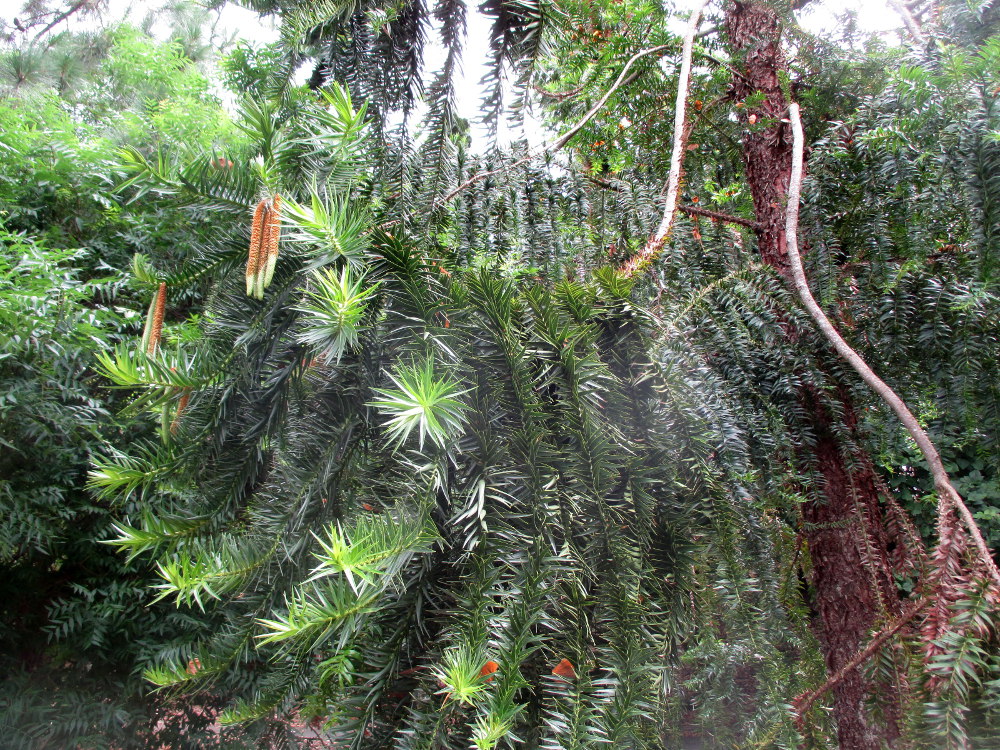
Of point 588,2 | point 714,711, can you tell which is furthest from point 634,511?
point 588,2

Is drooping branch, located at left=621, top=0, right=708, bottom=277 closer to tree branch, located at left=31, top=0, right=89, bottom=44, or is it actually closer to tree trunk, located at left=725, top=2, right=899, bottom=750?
tree trunk, located at left=725, top=2, right=899, bottom=750

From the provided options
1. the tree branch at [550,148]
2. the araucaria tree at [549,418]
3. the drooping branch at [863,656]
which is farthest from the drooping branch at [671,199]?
the drooping branch at [863,656]

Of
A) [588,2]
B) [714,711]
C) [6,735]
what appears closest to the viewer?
[714,711]

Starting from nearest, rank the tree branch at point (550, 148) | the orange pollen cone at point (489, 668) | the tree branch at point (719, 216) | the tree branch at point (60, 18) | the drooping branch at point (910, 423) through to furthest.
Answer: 1. the orange pollen cone at point (489, 668)
2. the drooping branch at point (910, 423)
3. the tree branch at point (550, 148)
4. the tree branch at point (719, 216)
5. the tree branch at point (60, 18)

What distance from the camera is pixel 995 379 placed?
658 mm

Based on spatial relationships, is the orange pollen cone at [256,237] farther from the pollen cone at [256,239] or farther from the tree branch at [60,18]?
the tree branch at [60,18]

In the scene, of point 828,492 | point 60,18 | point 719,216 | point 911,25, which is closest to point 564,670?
point 828,492

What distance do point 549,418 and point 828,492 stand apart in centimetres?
66

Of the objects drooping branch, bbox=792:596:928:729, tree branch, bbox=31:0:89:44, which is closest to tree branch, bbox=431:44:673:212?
drooping branch, bbox=792:596:928:729

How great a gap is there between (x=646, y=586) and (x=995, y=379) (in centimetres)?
52

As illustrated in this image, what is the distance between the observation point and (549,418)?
439 mm

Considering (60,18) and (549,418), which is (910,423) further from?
(60,18)

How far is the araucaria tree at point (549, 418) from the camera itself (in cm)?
39

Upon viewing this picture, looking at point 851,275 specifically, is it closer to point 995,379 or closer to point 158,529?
point 995,379
